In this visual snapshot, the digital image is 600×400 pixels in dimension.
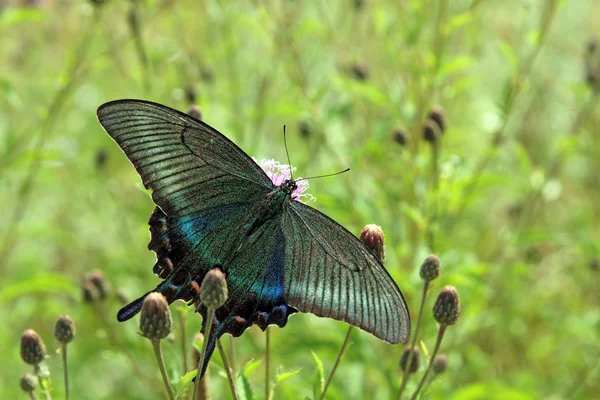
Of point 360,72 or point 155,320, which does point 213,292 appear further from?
point 360,72

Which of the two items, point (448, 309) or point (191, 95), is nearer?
point (448, 309)

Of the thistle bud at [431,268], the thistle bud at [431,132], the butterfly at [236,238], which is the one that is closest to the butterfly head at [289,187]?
the butterfly at [236,238]

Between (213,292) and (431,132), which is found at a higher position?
(431,132)

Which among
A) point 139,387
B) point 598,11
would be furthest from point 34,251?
point 598,11

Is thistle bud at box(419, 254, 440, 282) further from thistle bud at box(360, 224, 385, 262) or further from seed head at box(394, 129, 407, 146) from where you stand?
seed head at box(394, 129, 407, 146)

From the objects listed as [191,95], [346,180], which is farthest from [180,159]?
[346,180]

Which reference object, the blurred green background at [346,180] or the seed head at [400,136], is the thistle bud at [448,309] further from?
the seed head at [400,136]

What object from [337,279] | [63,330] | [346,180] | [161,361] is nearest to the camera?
[161,361]
